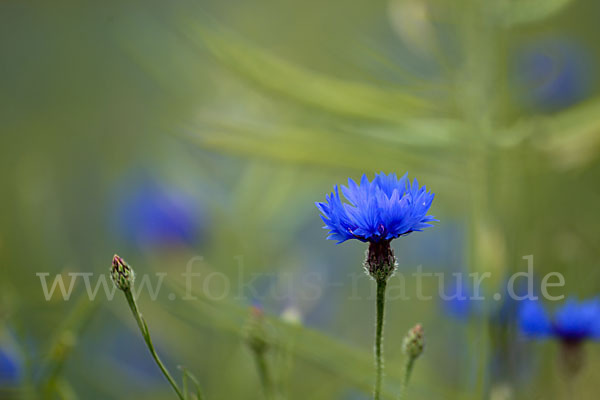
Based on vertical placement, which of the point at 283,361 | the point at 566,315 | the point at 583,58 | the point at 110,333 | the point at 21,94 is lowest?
the point at 283,361

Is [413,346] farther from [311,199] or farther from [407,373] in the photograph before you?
[311,199]

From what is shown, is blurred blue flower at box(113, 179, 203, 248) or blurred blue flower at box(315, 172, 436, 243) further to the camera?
blurred blue flower at box(113, 179, 203, 248)

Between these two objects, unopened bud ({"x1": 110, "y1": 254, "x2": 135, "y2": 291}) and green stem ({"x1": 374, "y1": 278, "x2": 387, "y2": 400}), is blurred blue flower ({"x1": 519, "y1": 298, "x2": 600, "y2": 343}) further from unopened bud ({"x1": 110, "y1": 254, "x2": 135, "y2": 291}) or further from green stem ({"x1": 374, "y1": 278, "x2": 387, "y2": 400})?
unopened bud ({"x1": 110, "y1": 254, "x2": 135, "y2": 291})

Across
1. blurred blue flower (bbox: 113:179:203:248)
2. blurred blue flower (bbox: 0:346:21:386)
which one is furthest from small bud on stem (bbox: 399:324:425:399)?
Result: blurred blue flower (bbox: 113:179:203:248)

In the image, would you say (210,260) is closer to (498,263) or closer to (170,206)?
(170,206)

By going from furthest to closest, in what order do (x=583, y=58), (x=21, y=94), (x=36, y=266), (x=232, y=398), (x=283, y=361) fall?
(x=21, y=94) → (x=583, y=58) → (x=36, y=266) → (x=232, y=398) → (x=283, y=361)

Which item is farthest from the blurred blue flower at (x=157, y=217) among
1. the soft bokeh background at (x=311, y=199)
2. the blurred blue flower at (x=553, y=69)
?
the blurred blue flower at (x=553, y=69)

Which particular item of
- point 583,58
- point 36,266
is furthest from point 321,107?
point 583,58
